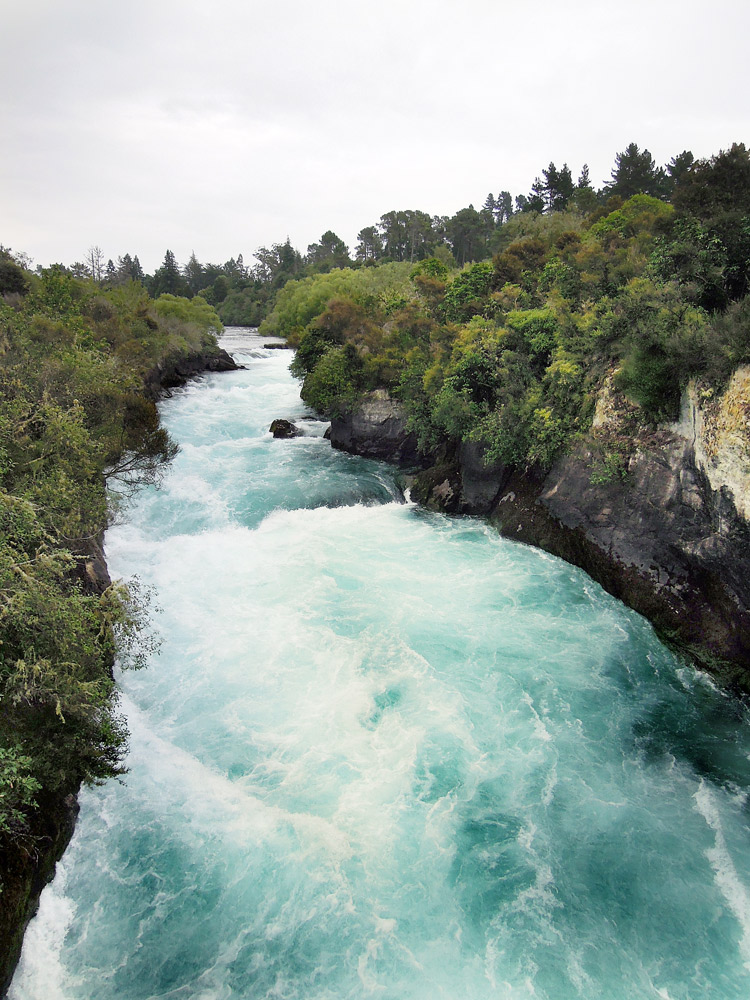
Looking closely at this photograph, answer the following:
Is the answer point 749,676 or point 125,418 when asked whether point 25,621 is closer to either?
point 125,418

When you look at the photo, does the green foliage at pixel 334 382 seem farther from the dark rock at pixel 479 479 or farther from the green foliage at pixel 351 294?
the dark rock at pixel 479 479

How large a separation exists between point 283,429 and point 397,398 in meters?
7.17

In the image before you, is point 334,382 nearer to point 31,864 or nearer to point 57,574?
point 57,574

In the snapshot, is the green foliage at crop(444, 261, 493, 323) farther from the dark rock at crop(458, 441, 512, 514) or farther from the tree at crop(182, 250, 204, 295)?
the tree at crop(182, 250, 204, 295)

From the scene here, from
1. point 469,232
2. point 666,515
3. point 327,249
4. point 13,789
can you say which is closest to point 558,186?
point 469,232

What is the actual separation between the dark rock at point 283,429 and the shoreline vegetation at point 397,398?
205cm

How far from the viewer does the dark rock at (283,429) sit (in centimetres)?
2955

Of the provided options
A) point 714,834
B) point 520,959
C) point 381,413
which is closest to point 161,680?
point 520,959

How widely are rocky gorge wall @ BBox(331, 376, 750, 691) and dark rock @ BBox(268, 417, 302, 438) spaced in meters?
13.7

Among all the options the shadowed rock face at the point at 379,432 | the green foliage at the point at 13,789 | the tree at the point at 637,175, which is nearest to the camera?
the green foliage at the point at 13,789

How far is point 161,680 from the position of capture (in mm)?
12180

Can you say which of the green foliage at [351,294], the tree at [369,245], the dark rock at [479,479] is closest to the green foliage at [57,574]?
the dark rock at [479,479]

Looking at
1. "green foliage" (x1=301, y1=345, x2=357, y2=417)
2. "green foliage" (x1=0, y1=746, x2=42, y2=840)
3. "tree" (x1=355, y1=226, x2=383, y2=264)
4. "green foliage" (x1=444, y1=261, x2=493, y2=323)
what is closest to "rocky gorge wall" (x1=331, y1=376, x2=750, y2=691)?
"green foliage" (x1=301, y1=345, x2=357, y2=417)

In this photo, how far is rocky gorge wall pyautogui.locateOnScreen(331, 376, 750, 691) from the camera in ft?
38.7
